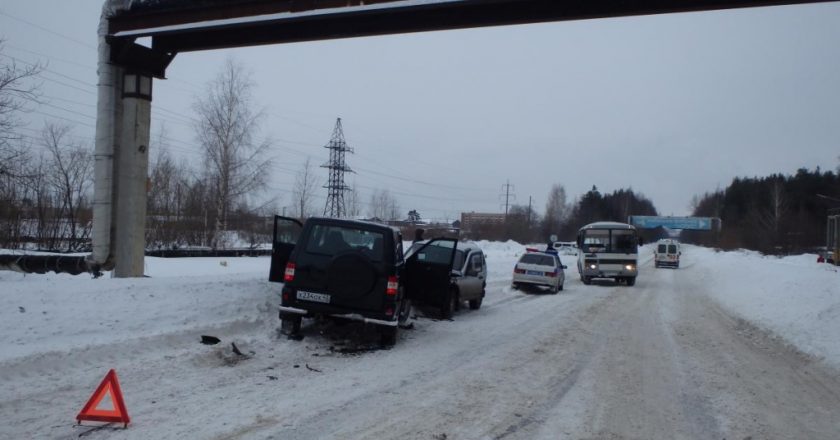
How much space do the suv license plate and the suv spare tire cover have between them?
0.28 m

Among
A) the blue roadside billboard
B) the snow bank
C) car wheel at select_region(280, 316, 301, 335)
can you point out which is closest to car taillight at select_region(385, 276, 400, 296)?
car wheel at select_region(280, 316, 301, 335)

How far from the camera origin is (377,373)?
778cm

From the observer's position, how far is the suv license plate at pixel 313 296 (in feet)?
30.6

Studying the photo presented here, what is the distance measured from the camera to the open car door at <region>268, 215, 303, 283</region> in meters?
11.0

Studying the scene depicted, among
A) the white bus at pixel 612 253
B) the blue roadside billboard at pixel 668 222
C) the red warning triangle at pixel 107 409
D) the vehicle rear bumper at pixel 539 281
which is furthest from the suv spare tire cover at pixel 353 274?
the blue roadside billboard at pixel 668 222

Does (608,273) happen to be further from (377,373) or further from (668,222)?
(668,222)

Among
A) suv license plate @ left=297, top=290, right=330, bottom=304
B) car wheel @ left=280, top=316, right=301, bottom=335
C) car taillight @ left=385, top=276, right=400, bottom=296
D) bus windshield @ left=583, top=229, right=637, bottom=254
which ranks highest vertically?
bus windshield @ left=583, top=229, right=637, bottom=254

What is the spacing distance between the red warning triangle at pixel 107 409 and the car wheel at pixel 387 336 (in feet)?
15.6

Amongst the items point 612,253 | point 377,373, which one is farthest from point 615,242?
point 377,373

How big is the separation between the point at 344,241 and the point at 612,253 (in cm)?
2273

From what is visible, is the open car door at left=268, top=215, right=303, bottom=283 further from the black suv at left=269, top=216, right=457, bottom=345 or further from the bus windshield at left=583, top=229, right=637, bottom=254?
the bus windshield at left=583, top=229, right=637, bottom=254

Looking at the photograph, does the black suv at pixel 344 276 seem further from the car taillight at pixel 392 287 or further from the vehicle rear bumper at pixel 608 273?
the vehicle rear bumper at pixel 608 273

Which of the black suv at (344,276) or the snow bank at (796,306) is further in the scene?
the snow bank at (796,306)

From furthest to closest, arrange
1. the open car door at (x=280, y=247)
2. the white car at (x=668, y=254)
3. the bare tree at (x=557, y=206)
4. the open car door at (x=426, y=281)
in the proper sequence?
1. the bare tree at (x=557, y=206)
2. the white car at (x=668, y=254)
3. the open car door at (x=426, y=281)
4. the open car door at (x=280, y=247)
